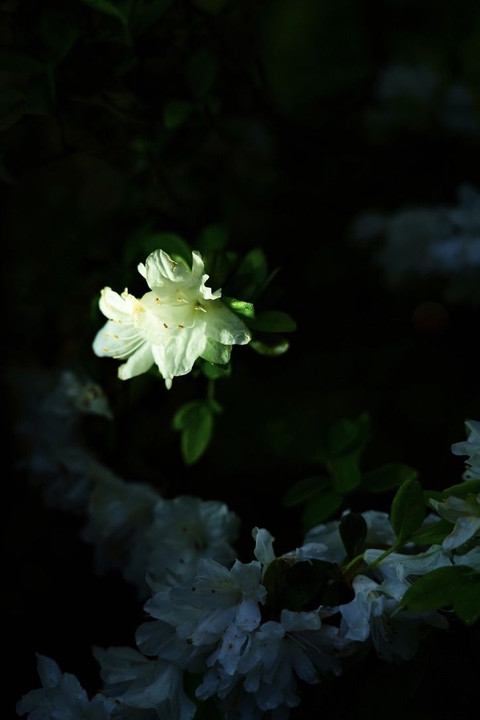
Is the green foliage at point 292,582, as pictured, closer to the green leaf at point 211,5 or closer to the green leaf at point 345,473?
the green leaf at point 345,473

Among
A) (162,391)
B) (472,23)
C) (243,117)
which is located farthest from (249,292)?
(472,23)

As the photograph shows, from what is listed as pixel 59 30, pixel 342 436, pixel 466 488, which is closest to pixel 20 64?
pixel 59 30

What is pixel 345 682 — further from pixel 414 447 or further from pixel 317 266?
pixel 317 266

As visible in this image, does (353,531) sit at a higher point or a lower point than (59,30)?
lower

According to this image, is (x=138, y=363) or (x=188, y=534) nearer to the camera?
(x=138, y=363)

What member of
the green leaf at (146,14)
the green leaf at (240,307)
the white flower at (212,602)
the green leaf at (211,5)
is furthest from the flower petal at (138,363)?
the green leaf at (211,5)

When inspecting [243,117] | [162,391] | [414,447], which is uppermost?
[243,117]

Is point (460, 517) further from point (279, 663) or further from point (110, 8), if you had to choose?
point (110, 8)

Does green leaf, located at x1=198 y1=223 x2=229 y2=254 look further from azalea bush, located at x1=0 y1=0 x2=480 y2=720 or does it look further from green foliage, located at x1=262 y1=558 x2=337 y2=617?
green foliage, located at x1=262 y1=558 x2=337 y2=617
